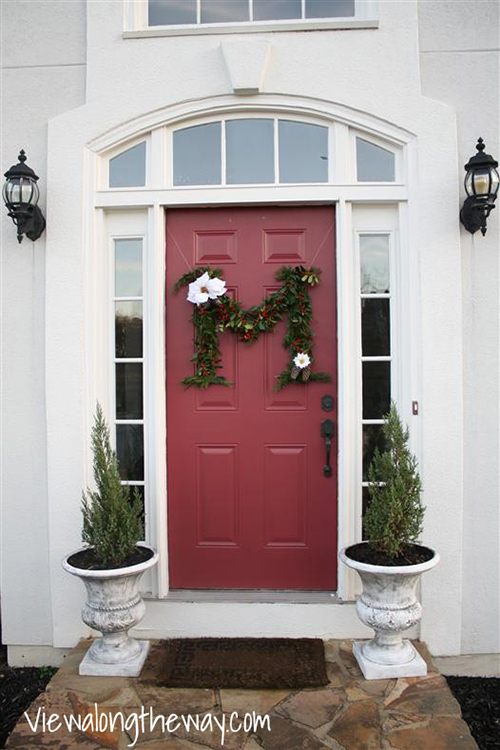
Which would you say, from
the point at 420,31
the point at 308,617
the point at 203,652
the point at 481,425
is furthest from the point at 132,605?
the point at 420,31

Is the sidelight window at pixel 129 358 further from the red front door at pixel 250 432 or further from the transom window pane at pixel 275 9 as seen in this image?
the transom window pane at pixel 275 9

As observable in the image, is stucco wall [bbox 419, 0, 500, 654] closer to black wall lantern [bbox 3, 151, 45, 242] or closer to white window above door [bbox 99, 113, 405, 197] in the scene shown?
white window above door [bbox 99, 113, 405, 197]

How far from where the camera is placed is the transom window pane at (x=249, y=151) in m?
3.25

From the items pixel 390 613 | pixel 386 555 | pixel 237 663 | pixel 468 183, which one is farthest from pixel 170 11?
pixel 237 663

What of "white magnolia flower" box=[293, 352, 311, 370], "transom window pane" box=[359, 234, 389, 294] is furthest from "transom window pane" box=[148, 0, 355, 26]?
"white magnolia flower" box=[293, 352, 311, 370]

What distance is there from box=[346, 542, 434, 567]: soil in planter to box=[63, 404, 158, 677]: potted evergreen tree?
998 mm

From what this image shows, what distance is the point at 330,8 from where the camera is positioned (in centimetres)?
332

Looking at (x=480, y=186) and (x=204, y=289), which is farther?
(x=204, y=289)

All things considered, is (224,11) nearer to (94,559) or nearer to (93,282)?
(93,282)

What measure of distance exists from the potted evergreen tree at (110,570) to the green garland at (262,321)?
2.28ft

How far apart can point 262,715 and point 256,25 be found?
3.40 m

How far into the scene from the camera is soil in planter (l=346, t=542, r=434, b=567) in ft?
9.10

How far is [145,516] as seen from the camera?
3268mm

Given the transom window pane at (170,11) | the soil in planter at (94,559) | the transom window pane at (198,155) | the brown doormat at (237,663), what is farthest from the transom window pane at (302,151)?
the brown doormat at (237,663)
